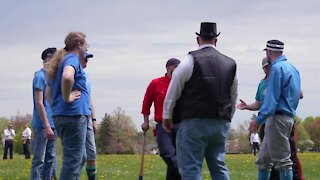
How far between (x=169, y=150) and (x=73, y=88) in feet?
9.18

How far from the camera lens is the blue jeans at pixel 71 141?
838cm

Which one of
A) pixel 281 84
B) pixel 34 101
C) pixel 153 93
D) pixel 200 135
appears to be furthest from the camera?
pixel 153 93

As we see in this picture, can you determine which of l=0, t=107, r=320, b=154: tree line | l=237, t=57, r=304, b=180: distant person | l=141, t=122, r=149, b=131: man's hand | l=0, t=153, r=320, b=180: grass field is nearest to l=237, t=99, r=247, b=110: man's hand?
l=237, t=57, r=304, b=180: distant person

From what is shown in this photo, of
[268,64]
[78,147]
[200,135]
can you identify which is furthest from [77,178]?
[268,64]

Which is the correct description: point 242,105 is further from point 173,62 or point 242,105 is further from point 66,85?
point 66,85

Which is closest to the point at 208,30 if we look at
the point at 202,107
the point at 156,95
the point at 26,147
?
the point at 202,107

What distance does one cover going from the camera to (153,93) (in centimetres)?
1129

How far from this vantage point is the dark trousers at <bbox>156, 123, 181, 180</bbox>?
425 inches

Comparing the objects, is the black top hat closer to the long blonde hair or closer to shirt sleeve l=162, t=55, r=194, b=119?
shirt sleeve l=162, t=55, r=194, b=119

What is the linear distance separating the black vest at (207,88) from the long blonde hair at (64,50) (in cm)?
155

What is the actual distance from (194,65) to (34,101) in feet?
12.1

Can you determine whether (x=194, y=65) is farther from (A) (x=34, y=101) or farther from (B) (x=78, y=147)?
(A) (x=34, y=101)

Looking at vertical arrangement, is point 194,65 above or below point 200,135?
above

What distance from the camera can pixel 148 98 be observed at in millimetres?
11367
